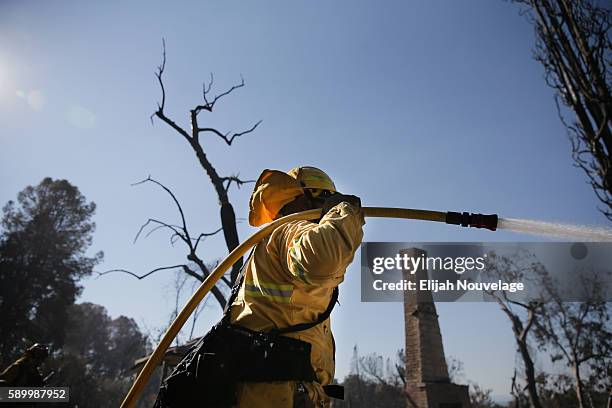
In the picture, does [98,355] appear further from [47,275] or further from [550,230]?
[550,230]

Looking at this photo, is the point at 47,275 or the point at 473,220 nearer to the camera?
the point at 473,220

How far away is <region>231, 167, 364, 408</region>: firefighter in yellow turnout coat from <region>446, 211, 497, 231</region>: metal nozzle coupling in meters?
0.87

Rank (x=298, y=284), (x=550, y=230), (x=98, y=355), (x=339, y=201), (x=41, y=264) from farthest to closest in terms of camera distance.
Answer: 1. (x=98, y=355)
2. (x=41, y=264)
3. (x=550, y=230)
4. (x=339, y=201)
5. (x=298, y=284)

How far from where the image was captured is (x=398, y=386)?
38688 mm

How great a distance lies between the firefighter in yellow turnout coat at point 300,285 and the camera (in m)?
1.72

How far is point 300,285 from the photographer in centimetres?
197

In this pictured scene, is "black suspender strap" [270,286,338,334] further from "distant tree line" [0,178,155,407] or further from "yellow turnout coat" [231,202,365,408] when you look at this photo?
"distant tree line" [0,178,155,407]

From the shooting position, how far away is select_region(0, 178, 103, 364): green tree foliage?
2609cm

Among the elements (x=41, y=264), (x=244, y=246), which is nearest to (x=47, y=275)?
(x=41, y=264)

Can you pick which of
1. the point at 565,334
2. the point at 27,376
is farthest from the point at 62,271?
the point at 565,334

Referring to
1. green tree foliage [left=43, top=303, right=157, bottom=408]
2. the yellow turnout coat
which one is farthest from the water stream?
green tree foliage [left=43, top=303, right=157, bottom=408]

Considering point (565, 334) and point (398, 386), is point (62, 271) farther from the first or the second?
point (565, 334)

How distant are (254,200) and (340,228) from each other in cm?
106

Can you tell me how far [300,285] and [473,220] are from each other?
1.36 metres
